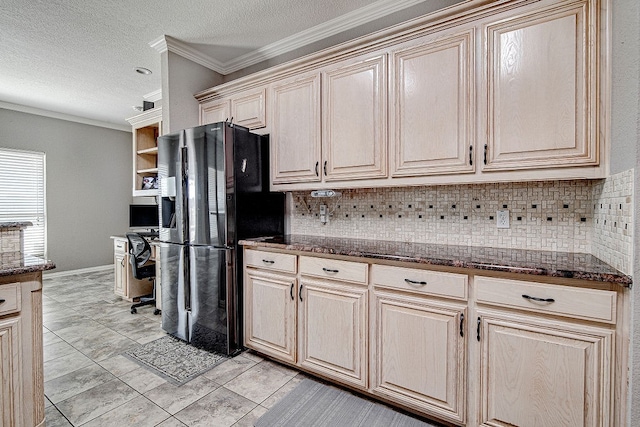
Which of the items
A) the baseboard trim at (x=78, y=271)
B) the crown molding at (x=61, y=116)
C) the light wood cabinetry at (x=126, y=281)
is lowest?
the baseboard trim at (x=78, y=271)

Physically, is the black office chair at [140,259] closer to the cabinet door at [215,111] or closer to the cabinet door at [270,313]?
the cabinet door at [215,111]

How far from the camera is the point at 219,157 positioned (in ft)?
7.57

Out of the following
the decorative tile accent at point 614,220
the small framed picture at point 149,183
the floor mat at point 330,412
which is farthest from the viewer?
the small framed picture at point 149,183

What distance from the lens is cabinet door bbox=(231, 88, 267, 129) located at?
2.65 m

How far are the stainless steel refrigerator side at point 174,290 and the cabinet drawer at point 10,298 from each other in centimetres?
119

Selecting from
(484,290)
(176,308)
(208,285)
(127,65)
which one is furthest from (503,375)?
(127,65)

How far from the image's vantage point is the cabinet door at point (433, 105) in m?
1.77

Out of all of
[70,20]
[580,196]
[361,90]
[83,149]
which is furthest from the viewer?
[83,149]

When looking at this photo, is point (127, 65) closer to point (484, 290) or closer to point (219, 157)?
point (219, 157)

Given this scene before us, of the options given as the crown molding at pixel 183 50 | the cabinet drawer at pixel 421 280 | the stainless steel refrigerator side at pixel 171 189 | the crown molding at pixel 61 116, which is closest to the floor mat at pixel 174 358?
the stainless steel refrigerator side at pixel 171 189

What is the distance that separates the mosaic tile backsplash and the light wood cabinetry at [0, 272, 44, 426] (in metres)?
1.93

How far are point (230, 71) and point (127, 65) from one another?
3.85 feet

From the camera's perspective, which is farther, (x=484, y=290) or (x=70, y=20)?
(x=70, y=20)

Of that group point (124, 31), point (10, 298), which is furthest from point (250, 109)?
point (10, 298)
